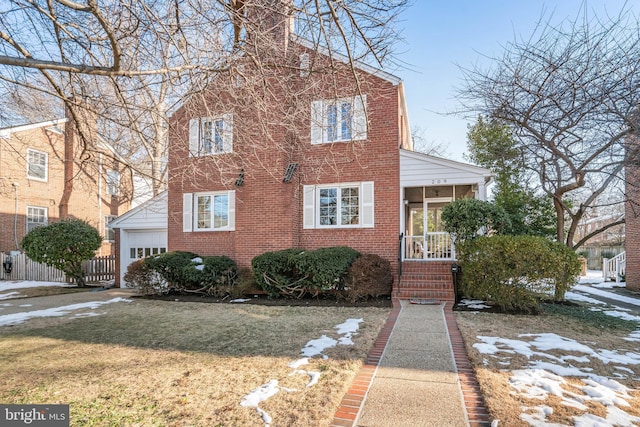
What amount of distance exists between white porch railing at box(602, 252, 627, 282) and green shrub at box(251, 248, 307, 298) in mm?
14048

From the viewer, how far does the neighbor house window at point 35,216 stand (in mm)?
17594

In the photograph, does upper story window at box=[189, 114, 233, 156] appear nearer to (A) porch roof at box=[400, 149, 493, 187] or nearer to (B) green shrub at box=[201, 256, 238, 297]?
(B) green shrub at box=[201, 256, 238, 297]

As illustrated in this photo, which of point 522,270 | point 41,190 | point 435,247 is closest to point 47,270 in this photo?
point 41,190

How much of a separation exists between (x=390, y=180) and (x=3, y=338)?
9249 mm

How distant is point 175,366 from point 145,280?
7.39 meters

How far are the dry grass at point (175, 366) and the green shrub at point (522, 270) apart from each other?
2.53 metres

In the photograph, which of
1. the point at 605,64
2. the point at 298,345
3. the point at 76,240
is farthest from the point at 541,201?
the point at 76,240

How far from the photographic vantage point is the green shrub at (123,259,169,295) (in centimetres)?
1083

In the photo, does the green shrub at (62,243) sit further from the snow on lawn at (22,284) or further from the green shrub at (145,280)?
the green shrub at (145,280)

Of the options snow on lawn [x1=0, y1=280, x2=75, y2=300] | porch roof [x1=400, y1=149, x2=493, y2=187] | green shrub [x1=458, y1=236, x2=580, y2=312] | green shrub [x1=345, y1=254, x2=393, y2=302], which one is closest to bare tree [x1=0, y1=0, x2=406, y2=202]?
green shrub [x1=458, y1=236, x2=580, y2=312]

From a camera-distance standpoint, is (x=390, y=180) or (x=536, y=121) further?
(x=390, y=180)

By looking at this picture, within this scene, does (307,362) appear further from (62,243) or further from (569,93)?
(62,243)

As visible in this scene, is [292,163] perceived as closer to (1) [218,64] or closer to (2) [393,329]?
(1) [218,64]

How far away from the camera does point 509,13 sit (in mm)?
8367
